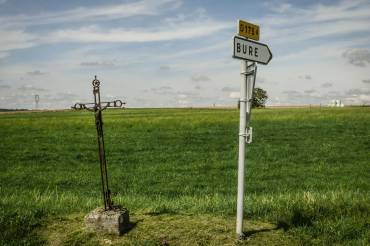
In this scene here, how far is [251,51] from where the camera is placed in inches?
Answer: 233

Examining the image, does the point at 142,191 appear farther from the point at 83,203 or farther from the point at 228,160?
the point at 228,160

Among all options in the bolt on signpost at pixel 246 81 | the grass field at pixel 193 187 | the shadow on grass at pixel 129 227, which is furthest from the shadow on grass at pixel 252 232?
the shadow on grass at pixel 129 227

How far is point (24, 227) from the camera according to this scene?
6695mm

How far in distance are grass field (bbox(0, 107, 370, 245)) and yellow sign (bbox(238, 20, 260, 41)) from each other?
9.23 feet

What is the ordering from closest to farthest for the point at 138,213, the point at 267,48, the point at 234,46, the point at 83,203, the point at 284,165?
the point at 234,46
the point at 267,48
the point at 138,213
the point at 83,203
the point at 284,165

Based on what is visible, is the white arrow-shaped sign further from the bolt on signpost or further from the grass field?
the grass field

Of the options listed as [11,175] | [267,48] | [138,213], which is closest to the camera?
[267,48]

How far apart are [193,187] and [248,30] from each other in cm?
913

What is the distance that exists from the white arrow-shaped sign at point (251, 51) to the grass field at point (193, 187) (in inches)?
99.0

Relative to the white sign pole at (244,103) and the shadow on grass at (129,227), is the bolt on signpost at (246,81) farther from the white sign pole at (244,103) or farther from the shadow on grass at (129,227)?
the shadow on grass at (129,227)

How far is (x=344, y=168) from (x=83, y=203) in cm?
1247

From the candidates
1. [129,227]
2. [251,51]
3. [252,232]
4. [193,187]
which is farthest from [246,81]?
[193,187]

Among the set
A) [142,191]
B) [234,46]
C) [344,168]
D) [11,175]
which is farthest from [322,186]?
[11,175]

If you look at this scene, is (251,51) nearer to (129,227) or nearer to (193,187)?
(129,227)
